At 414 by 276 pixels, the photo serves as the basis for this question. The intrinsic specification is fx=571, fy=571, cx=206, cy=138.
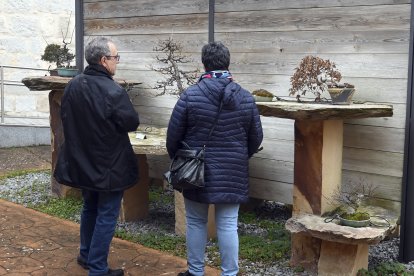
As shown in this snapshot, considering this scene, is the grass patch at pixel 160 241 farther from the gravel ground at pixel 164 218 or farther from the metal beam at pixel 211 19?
the metal beam at pixel 211 19

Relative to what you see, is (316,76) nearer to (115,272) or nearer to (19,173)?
(115,272)

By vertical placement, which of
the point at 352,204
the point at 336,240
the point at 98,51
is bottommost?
the point at 336,240

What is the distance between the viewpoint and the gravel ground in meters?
4.75

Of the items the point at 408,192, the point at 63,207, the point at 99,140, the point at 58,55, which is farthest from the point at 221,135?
the point at 58,55

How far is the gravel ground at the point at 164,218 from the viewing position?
15.6 ft

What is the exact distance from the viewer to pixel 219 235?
4.05 metres

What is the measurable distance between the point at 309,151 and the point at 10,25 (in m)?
8.04

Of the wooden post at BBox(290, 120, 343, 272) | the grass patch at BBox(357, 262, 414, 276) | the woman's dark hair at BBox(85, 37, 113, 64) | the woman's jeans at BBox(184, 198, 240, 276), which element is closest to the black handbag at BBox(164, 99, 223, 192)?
the woman's jeans at BBox(184, 198, 240, 276)

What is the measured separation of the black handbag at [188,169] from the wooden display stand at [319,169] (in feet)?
2.55

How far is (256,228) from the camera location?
599 centimetres

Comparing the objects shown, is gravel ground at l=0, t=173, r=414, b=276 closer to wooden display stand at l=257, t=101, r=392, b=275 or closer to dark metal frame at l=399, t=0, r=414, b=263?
dark metal frame at l=399, t=0, r=414, b=263

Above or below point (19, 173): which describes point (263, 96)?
above

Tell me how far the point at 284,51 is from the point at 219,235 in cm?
225

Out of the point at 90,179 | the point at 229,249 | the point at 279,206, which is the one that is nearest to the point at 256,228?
the point at 279,206
